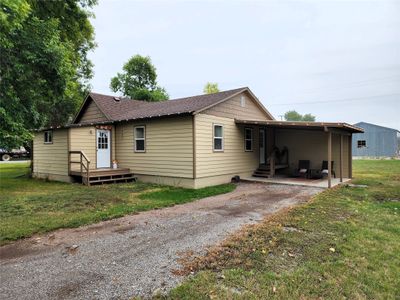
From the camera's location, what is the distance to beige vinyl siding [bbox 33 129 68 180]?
12.0m

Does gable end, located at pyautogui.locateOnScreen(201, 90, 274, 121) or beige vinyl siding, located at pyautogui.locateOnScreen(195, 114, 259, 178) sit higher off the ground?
gable end, located at pyautogui.locateOnScreen(201, 90, 274, 121)

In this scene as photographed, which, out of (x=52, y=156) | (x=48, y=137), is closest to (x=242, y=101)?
(x=52, y=156)

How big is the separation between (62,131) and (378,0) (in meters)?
15.2

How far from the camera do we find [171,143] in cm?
1062

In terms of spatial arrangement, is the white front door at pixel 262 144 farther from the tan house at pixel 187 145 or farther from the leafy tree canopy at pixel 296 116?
the leafy tree canopy at pixel 296 116

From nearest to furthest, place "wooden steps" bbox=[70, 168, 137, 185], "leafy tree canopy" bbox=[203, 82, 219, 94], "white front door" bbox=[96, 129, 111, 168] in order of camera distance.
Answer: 1. "wooden steps" bbox=[70, 168, 137, 185]
2. "white front door" bbox=[96, 129, 111, 168]
3. "leafy tree canopy" bbox=[203, 82, 219, 94]

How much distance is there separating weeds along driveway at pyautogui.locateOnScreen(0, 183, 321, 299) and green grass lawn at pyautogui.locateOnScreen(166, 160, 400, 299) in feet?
1.32

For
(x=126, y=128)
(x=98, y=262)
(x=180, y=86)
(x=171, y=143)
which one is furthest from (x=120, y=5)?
(x=180, y=86)

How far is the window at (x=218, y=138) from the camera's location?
439 inches

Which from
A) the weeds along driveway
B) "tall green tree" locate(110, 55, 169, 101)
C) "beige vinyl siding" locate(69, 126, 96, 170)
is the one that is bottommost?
the weeds along driveway

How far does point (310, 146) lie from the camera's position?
1369 centimetres

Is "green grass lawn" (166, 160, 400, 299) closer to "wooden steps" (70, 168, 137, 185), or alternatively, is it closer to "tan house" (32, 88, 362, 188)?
"tan house" (32, 88, 362, 188)

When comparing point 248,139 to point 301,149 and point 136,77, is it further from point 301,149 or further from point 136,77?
point 136,77

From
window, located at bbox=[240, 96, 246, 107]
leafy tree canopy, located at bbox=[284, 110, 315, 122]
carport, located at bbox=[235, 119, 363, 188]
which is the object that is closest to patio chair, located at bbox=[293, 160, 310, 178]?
carport, located at bbox=[235, 119, 363, 188]
